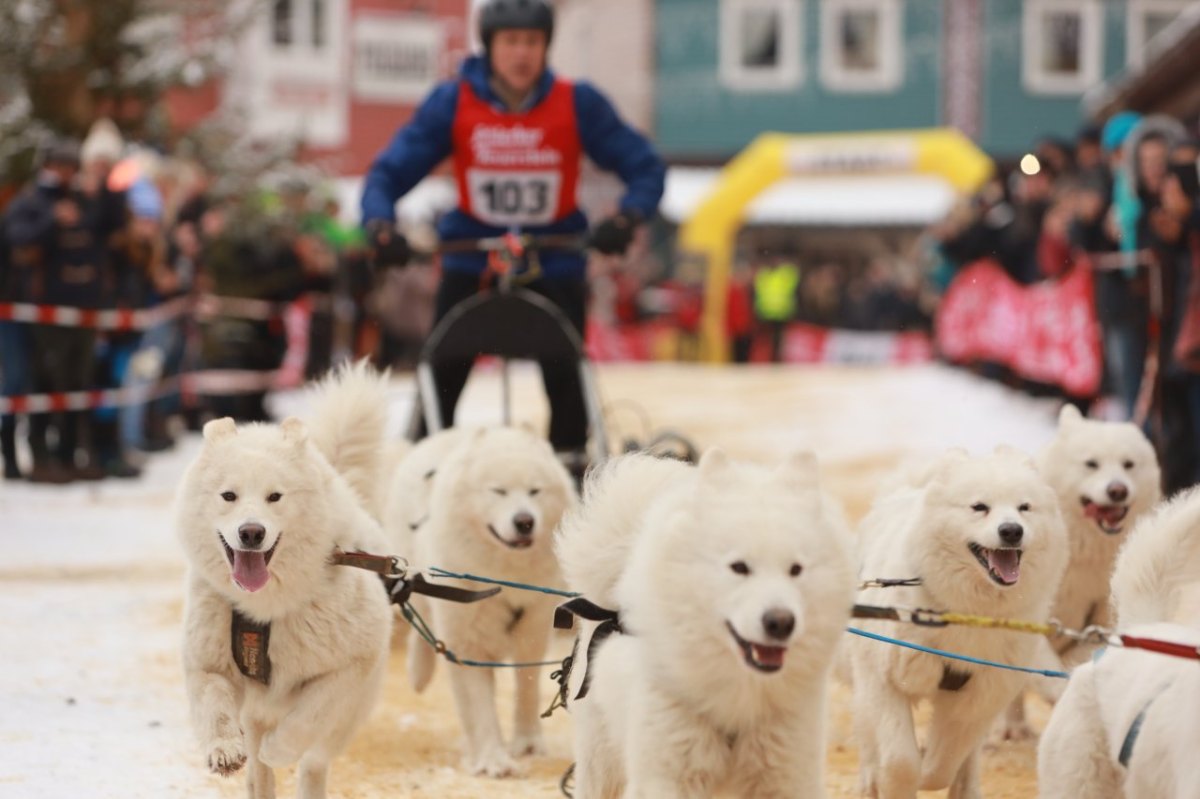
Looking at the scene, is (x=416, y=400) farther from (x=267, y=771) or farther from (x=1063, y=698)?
(x=1063, y=698)

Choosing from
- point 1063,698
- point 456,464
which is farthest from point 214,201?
point 1063,698

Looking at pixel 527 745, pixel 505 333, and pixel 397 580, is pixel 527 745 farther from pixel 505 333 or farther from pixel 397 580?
pixel 505 333

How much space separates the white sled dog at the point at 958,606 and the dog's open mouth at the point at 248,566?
5.08ft

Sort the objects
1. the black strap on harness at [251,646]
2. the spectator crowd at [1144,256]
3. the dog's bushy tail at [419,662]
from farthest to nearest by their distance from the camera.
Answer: the spectator crowd at [1144,256], the dog's bushy tail at [419,662], the black strap on harness at [251,646]

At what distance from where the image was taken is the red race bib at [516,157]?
6.57m

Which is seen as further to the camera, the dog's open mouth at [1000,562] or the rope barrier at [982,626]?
the dog's open mouth at [1000,562]

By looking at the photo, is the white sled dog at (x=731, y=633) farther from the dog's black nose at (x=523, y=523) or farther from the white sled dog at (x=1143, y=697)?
the dog's black nose at (x=523, y=523)

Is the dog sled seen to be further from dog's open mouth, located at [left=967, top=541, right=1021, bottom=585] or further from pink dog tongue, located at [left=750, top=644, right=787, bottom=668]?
pink dog tongue, located at [left=750, top=644, right=787, bottom=668]

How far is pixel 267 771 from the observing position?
430cm

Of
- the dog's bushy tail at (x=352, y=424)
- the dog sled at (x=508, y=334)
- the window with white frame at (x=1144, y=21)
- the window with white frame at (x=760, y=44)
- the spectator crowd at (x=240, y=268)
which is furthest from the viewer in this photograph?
the window with white frame at (x=760, y=44)

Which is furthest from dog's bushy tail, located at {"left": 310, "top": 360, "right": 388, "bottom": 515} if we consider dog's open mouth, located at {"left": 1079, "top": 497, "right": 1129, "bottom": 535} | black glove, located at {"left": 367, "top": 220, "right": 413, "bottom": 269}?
dog's open mouth, located at {"left": 1079, "top": 497, "right": 1129, "bottom": 535}

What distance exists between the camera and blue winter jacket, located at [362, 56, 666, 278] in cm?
657

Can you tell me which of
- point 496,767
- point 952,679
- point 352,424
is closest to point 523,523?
point 352,424

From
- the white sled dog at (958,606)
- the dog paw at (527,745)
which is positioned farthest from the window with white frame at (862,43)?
the white sled dog at (958,606)
